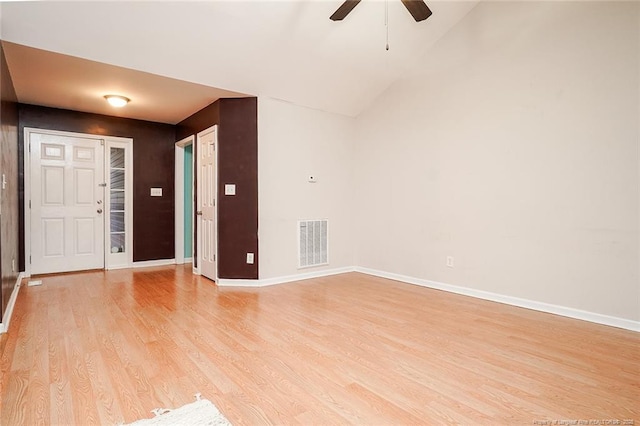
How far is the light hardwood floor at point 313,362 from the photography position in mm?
1729

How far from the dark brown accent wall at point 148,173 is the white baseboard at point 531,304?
3832 mm

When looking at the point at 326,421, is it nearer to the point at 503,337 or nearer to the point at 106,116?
the point at 503,337

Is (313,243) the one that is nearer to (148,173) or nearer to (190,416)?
(148,173)

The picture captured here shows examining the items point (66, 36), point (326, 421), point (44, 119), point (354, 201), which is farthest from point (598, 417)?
point (44, 119)

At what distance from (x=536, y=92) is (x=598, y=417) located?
9.56 feet

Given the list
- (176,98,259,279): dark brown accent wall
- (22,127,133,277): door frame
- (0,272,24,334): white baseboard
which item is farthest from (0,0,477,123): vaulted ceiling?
(0,272,24,334): white baseboard

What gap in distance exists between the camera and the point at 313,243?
4.92 m

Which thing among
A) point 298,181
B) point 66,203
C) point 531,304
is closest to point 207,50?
point 298,181

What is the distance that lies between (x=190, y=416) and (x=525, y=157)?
11.9 feet

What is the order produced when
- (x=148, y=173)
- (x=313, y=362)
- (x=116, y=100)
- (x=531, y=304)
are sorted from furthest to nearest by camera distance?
(x=148, y=173), (x=116, y=100), (x=531, y=304), (x=313, y=362)

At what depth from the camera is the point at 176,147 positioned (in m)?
5.90

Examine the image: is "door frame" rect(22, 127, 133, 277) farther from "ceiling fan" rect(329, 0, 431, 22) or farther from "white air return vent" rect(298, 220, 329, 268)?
"ceiling fan" rect(329, 0, 431, 22)

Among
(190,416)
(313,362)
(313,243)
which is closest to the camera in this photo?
(190,416)

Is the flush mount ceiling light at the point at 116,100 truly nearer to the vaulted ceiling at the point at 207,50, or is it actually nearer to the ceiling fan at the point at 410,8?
the vaulted ceiling at the point at 207,50
